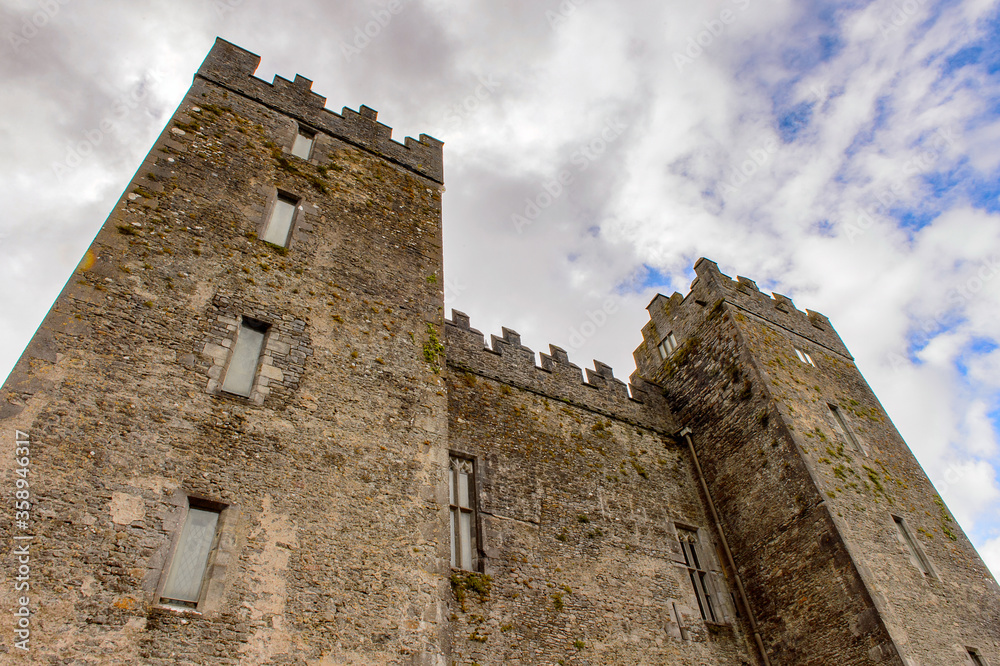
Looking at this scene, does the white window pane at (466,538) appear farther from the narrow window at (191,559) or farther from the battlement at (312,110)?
the battlement at (312,110)

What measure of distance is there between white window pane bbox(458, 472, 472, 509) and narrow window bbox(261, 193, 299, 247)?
14.2ft

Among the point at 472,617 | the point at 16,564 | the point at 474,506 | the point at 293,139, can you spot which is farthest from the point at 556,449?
the point at 16,564

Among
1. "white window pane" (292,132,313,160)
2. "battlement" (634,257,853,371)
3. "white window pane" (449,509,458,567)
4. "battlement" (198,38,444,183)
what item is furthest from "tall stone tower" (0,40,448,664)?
"battlement" (634,257,853,371)

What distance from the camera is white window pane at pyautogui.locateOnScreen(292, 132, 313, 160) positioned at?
10.0 meters

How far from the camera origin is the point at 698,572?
1064cm

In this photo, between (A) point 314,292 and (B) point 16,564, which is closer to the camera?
(B) point 16,564

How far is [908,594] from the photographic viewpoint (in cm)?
945

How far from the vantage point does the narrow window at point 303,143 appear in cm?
1007

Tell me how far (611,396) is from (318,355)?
7.04 metres

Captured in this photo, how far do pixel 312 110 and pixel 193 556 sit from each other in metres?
7.98

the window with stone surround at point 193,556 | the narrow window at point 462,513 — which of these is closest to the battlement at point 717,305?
the narrow window at point 462,513

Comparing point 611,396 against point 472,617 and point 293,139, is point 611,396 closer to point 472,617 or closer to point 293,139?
point 472,617

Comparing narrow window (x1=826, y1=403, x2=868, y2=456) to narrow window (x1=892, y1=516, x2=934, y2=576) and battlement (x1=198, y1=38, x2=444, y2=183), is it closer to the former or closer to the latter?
narrow window (x1=892, y1=516, x2=934, y2=576)

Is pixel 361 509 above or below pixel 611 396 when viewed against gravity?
below
